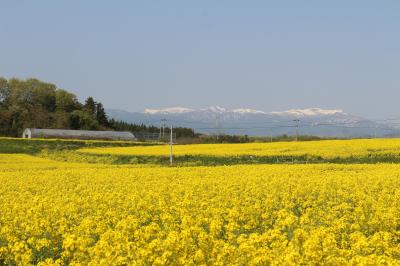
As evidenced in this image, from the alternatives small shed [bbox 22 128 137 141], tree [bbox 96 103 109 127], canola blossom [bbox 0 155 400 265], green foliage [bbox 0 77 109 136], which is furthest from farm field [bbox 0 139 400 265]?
tree [bbox 96 103 109 127]

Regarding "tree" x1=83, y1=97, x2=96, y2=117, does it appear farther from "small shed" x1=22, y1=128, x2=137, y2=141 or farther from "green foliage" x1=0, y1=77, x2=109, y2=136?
"small shed" x1=22, y1=128, x2=137, y2=141

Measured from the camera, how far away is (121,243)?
7414mm

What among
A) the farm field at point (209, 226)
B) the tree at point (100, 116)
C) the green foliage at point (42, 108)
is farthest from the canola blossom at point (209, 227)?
the tree at point (100, 116)

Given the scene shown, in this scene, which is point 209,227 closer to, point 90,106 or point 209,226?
point 209,226

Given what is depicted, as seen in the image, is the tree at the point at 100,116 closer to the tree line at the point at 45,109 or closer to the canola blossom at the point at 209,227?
the tree line at the point at 45,109

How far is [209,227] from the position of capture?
9.93 metres

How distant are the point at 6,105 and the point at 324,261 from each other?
12419cm

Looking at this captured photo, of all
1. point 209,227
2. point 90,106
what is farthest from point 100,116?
point 209,227

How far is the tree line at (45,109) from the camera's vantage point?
11312cm

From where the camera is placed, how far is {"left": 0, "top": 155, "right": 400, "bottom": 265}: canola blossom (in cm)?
684

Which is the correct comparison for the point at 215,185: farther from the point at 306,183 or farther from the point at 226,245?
the point at 226,245

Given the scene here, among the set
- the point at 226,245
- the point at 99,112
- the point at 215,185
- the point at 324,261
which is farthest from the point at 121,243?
the point at 99,112

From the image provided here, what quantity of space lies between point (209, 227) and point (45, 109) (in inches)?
4726

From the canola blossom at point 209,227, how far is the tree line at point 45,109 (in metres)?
98.3
